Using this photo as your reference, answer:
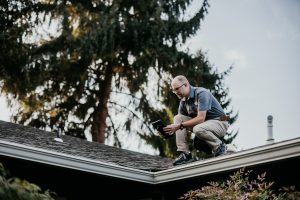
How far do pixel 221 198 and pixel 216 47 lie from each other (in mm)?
13787

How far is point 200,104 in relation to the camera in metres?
5.78

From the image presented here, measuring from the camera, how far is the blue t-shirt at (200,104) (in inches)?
228

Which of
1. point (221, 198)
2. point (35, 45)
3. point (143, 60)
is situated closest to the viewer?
point (221, 198)

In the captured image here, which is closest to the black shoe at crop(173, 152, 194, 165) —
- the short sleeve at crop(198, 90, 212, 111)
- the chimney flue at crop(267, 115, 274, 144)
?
the short sleeve at crop(198, 90, 212, 111)

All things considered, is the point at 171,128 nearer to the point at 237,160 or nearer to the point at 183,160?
the point at 183,160

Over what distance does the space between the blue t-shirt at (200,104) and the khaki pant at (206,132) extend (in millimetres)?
99

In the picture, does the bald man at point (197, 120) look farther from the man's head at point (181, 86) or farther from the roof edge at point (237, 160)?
the roof edge at point (237, 160)

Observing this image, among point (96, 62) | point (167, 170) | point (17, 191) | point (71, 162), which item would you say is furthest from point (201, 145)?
point (96, 62)

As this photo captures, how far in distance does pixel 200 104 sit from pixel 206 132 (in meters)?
0.33

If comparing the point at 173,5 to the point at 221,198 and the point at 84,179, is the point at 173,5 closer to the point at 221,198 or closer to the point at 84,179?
the point at 84,179

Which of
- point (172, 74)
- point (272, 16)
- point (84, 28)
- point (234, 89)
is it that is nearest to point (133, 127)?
point (172, 74)

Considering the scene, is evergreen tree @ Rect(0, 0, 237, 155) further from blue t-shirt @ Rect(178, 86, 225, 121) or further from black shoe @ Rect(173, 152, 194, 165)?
black shoe @ Rect(173, 152, 194, 165)

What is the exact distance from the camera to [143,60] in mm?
15844

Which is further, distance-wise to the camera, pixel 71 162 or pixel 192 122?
pixel 192 122
